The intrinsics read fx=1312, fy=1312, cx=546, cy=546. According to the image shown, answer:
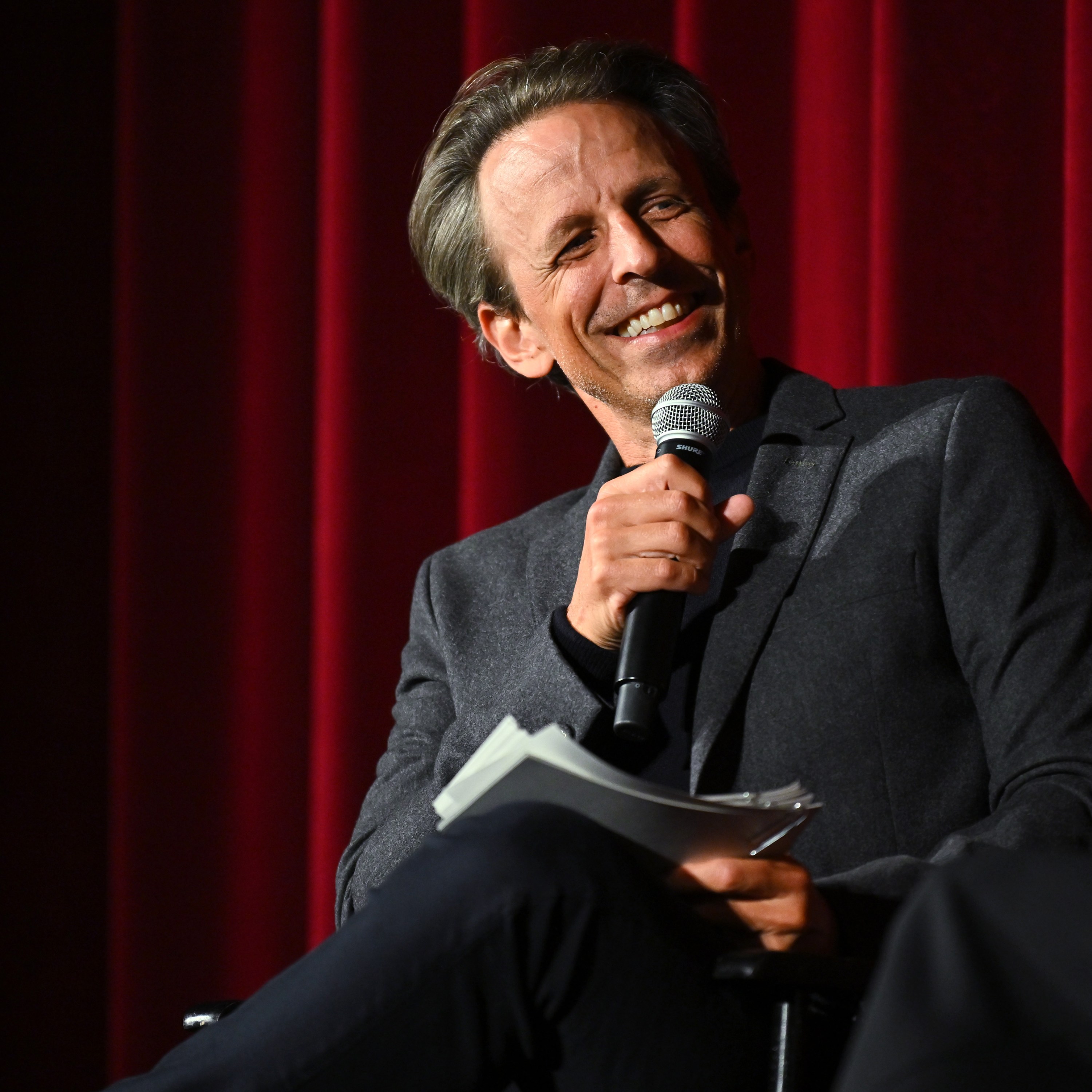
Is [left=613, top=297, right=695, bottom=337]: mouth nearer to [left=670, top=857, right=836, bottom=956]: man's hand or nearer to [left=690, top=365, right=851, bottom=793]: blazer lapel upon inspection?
[left=690, top=365, right=851, bottom=793]: blazer lapel

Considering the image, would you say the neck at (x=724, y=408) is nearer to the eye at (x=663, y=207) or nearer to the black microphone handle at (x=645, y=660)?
the eye at (x=663, y=207)

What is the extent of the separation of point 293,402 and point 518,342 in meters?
0.54

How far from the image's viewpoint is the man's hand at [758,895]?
998 millimetres

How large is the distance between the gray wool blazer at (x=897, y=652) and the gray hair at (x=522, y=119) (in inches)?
20.0

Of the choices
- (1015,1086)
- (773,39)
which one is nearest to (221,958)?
(773,39)

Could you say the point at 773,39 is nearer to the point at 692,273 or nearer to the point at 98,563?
the point at 692,273

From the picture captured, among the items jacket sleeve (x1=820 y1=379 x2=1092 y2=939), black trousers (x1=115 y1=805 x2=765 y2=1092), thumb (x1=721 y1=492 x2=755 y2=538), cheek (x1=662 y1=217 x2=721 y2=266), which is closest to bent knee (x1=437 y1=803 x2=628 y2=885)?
black trousers (x1=115 y1=805 x2=765 y2=1092)

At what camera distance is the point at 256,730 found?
2.27 m

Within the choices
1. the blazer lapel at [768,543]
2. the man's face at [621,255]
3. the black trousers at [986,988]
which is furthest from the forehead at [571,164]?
the black trousers at [986,988]

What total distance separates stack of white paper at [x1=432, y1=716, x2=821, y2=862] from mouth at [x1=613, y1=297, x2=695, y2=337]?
77 cm

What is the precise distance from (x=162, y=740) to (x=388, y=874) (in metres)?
0.94

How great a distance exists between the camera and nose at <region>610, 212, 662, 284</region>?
161 centimetres

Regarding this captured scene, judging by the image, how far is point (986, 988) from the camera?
580 mm

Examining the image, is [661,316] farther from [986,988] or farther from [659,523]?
[986,988]
